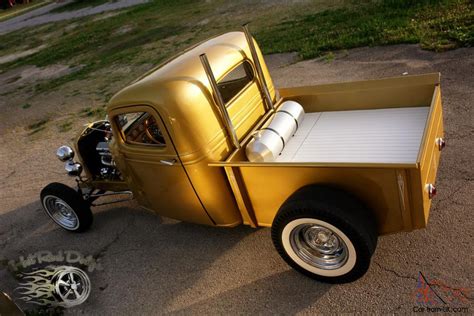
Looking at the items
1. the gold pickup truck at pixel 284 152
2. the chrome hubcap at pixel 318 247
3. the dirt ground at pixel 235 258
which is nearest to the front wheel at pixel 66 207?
the dirt ground at pixel 235 258

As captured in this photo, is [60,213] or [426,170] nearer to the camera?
[426,170]

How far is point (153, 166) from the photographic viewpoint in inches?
172

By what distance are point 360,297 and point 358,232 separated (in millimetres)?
789

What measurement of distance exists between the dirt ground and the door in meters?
0.51

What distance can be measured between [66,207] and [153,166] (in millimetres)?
1956

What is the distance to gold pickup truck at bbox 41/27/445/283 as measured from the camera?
11.3ft

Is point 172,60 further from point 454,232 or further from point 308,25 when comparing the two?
point 308,25

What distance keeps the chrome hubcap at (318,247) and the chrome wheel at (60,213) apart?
3224 mm

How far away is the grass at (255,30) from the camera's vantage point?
963cm

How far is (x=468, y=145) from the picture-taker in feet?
17.5

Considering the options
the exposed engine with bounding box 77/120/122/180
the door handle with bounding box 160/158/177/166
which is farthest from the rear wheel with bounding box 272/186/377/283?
the exposed engine with bounding box 77/120/122/180

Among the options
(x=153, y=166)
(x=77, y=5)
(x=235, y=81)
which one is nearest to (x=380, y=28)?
Answer: (x=235, y=81)

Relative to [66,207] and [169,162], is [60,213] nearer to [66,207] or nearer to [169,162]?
[66,207]

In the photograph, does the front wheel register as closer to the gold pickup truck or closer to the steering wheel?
the gold pickup truck
